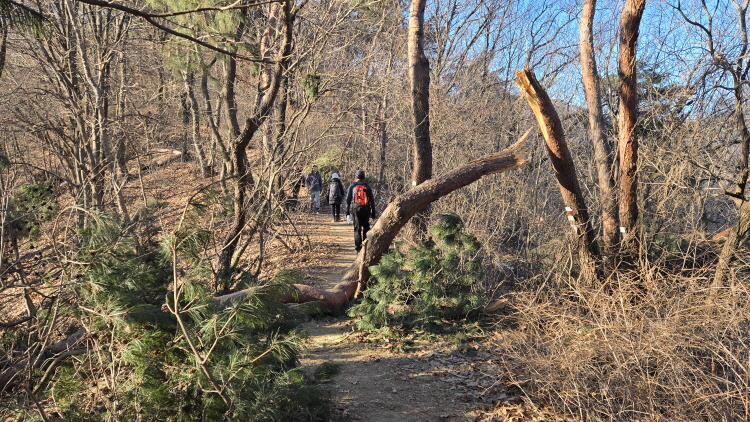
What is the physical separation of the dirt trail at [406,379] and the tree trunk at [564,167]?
7.07 feet

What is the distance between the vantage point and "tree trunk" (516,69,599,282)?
6.66m

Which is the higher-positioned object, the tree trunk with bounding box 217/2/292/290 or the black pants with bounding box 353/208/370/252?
the tree trunk with bounding box 217/2/292/290

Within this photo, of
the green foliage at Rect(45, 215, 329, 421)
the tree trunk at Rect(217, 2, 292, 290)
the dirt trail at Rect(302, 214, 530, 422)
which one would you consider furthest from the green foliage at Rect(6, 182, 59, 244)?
the dirt trail at Rect(302, 214, 530, 422)

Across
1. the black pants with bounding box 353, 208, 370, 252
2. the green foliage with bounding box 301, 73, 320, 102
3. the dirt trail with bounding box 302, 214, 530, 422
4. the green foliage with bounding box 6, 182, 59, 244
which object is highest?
the green foliage with bounding box 301, 73, 320, 102

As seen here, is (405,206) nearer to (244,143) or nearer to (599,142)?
(244,143)

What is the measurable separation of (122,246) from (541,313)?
4.33 meters

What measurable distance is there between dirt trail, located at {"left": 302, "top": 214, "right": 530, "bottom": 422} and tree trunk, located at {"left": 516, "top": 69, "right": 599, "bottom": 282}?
7.07 feet

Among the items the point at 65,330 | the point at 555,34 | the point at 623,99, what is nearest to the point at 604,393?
the point at 65,330

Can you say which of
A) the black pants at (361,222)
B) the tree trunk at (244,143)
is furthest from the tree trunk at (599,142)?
the tree trunk at (244,143)

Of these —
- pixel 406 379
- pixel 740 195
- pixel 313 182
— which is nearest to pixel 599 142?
pixel 740 195

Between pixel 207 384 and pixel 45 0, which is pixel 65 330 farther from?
pixel 45 0

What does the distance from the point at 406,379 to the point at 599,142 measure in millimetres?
5350

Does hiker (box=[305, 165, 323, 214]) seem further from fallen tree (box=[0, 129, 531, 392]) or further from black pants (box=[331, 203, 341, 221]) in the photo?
fallen tree (box=[0, 129, 531, 392])

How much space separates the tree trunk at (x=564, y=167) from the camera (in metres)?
6.66
